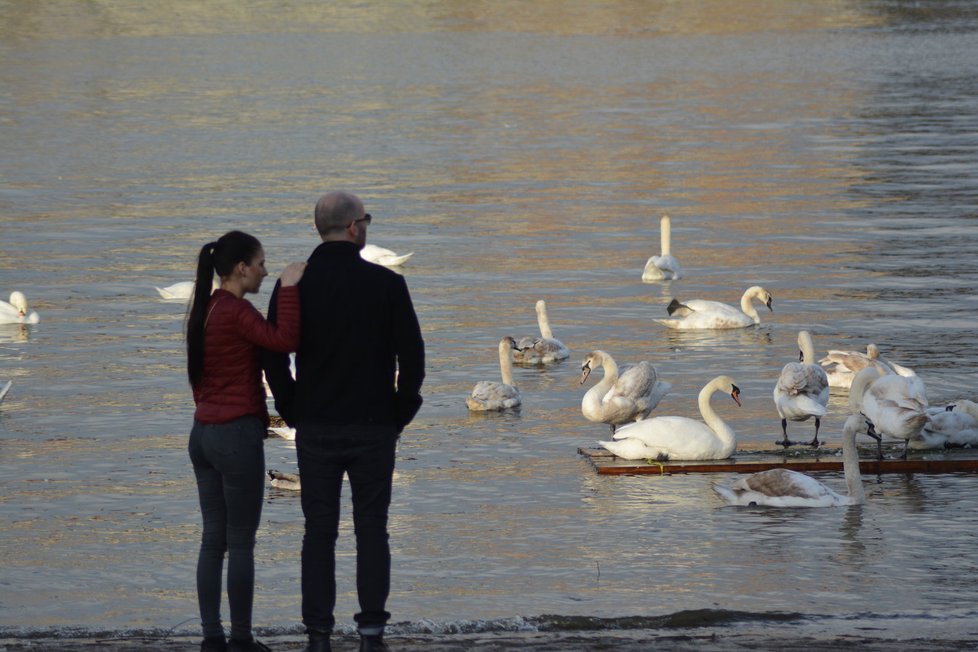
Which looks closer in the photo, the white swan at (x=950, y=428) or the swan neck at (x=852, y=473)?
the swan neck at (x=852, y=473)

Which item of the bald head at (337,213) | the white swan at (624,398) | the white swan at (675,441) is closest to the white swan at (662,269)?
the white swan at (624,398)

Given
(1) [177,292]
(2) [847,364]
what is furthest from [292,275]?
(1) [177,292]

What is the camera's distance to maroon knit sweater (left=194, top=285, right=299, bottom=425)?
7949 mm

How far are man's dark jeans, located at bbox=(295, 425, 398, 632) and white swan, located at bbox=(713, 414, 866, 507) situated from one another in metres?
4.94

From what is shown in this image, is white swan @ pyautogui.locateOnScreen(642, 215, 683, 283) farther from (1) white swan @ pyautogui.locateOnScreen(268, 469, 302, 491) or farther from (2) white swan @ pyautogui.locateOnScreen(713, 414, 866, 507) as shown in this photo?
(2) white swan @ pyautogui.locateOnScreen(713, 414, 866, 507)

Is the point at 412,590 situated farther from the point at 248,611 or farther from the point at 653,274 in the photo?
the point at 653,274

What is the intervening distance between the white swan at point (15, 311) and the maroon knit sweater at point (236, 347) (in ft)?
45.7

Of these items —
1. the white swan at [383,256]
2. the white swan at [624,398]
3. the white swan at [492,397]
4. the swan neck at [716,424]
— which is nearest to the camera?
the swan neck at [716,424]

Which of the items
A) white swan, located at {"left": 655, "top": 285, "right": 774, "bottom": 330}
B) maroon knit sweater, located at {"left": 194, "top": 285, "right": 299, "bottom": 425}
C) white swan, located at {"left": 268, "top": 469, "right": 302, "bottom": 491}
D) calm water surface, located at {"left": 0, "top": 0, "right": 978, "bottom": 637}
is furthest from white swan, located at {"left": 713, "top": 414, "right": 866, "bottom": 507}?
white swan, located at {"left": 655, "top": 285, "right": 774, "bottom": 330}

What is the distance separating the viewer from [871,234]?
93.8 ft

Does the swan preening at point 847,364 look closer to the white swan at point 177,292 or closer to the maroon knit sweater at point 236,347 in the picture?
the white swan at point 177,292

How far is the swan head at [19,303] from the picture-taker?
21.2 meters

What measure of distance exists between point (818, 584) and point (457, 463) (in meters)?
4.59

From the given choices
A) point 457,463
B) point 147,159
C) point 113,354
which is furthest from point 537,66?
point 457,463
